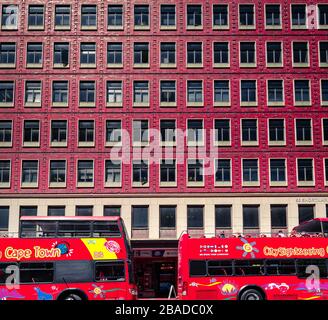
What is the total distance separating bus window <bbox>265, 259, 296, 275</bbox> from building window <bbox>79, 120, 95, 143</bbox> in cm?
2264

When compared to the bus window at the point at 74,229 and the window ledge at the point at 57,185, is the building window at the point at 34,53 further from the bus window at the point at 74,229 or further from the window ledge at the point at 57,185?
the bus window at the point at 74,229

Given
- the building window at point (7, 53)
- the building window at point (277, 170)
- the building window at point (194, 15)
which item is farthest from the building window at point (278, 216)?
the building window at point (7, 53)

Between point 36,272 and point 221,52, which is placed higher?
point 221,52

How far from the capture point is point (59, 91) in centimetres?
4847

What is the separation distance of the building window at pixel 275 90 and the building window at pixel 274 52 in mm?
1875

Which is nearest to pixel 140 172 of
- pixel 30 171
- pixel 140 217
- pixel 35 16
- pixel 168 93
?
pixel 140 217

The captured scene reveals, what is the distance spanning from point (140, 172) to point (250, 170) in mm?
9322

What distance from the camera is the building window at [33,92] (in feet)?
159

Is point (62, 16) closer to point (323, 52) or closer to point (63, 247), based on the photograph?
point (323, 52)

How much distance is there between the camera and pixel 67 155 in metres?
47.4

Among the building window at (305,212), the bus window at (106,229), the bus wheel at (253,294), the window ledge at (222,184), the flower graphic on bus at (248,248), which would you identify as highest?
the window ledge at (222,184)

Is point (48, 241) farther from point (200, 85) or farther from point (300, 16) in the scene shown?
point (300, 16)
